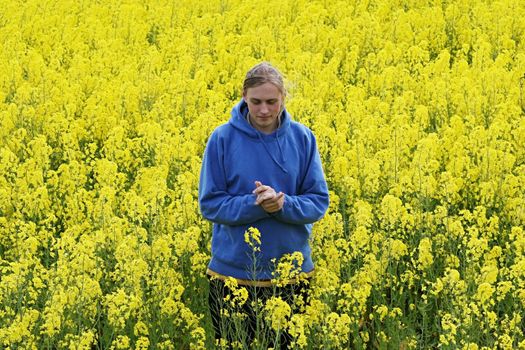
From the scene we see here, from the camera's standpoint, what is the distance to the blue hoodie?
4.76m

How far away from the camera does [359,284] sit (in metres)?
5.45

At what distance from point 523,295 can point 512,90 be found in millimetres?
4218

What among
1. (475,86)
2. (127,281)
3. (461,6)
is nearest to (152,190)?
(127,281)

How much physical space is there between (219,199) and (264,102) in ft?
1.69

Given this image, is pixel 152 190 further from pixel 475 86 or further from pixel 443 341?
pixel 475 86

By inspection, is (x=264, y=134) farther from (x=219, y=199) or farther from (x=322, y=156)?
(x=322, y=156)

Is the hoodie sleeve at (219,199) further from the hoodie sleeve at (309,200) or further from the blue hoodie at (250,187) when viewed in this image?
the hoodie sleeve at (309,200)

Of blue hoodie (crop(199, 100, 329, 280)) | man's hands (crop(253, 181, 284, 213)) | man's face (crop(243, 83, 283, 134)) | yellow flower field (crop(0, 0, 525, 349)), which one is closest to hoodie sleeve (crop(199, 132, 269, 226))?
blue hoodie (crop(199, 100, 329, 280))

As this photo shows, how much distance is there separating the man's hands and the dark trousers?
1.27 ft

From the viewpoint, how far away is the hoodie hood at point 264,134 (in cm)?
479

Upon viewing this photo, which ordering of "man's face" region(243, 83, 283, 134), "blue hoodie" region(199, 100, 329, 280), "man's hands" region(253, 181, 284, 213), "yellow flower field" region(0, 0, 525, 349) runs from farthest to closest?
"yellow flower field" region(0, 0, 525, 349), "blue hoodie" region(199, 100, 329, 280), "man's face" region(243, 83, 283, 134), "man's hands" region(253, 181, 284, 213)

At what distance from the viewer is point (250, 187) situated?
4.82 meters

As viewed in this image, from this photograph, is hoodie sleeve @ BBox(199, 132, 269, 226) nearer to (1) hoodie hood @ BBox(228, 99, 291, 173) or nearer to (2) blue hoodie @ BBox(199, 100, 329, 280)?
(2) blue hoodie @ BBox(199, 100, 329, 280)

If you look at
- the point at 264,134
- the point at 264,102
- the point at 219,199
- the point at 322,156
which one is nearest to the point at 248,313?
the point at 219,199
